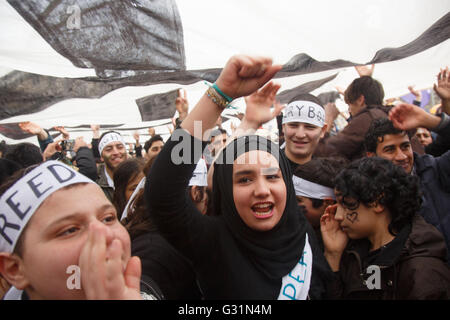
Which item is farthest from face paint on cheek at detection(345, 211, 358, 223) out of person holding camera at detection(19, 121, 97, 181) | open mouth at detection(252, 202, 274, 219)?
person holding camera at detection(19, 121, 97, 181)

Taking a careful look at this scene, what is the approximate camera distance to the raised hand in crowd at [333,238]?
1.79 metres

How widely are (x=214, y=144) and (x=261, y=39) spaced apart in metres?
2.42

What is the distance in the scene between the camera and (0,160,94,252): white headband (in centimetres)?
109

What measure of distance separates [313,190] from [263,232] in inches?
33.7

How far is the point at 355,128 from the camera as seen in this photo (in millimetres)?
2980

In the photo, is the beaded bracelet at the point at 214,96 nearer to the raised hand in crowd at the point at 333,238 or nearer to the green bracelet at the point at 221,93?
the green bracelet at the point at 221,93

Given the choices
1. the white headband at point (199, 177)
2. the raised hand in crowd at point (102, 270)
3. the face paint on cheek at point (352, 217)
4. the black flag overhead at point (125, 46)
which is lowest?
the face paint on cheek at point (352, 217)

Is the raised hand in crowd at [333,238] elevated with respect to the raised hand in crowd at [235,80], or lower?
lower

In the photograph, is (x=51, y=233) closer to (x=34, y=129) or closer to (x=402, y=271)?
(x=402, y=271)

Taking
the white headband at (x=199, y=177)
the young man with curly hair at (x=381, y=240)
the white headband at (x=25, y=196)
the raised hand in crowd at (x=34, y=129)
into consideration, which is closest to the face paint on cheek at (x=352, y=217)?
the young man with curly hair at (x=381, y=240)

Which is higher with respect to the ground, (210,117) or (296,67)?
(296,67)

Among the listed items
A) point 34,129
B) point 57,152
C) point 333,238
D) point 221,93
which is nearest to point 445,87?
point 333,238
